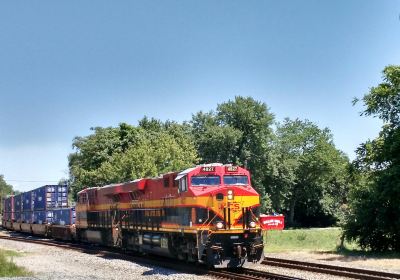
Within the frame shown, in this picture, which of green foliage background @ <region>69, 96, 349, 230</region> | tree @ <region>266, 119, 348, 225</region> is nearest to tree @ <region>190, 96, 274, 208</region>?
green foliage background @ <region>69, 96, 349, 230</region>

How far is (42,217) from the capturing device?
4812 cm

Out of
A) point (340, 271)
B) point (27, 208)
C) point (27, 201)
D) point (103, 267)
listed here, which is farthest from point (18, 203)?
point (340, 271)

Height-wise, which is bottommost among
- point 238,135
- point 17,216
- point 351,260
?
point 351,260

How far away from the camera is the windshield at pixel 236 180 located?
21.7m

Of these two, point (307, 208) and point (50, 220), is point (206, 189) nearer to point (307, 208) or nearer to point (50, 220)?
point (50, 220)

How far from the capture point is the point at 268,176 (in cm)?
7706

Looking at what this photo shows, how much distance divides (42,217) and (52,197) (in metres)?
2.01

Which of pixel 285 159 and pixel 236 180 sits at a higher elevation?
pixel 285 159

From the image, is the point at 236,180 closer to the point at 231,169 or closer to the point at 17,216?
the point at 231,169

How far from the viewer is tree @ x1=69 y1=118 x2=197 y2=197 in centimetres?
5146

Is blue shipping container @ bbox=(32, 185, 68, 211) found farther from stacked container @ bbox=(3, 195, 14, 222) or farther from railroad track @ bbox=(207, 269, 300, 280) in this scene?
railroad track @ bbox=(207, 269, 300, 280)

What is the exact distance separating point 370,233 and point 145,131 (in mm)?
42937

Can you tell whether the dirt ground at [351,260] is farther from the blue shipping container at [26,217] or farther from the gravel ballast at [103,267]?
the blue shipping container at [26,217]

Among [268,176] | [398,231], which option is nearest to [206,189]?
[398,231]
